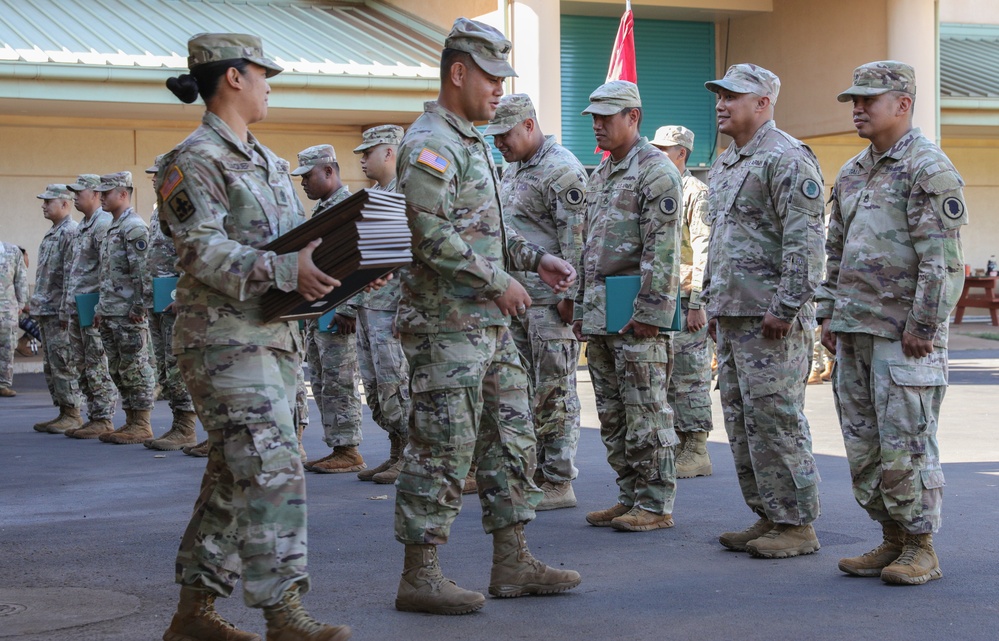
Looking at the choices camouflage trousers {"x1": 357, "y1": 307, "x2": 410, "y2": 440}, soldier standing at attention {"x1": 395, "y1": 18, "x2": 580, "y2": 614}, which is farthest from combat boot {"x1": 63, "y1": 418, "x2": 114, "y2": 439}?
soldier standing at attention {"x1": 395, "y1": 18, "x2": 580, "y2": 614}

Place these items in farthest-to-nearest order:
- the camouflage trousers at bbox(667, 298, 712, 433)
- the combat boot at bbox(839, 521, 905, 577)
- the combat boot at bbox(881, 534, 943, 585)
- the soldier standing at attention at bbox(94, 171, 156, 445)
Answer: the soldier standing at attention at bbox(94, 171, 156, 445) < the camouflage trousers at bbox(667, 298, 712, 433) < the combat boot at bbox(839, 521, 905, 577) < the combat boot at bbox(881, 534, 943, 585)

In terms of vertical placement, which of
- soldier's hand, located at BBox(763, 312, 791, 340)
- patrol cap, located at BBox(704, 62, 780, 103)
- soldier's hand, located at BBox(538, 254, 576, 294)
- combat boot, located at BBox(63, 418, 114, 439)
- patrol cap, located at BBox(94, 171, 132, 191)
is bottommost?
combat boot, located at BBox(63, 418, 114, 439)

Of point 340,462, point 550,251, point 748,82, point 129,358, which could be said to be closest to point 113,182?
point 129,358

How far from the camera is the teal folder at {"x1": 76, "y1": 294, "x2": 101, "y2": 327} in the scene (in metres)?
10.9

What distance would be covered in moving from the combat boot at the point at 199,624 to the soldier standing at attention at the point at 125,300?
20.6ft

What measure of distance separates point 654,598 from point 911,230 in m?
1.93

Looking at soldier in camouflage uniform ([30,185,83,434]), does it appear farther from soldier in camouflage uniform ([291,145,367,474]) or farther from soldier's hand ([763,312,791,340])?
soldier's hand ([763,312,791,340])

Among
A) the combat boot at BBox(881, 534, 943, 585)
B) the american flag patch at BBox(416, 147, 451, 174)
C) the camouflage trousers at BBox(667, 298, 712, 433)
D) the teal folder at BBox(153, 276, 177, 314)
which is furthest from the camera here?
the teal folder at BBox(153, 276, 177, 314)

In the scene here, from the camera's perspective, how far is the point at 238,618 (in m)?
4.84

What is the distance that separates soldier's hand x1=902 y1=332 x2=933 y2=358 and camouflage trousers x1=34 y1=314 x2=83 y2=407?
29.0 feet

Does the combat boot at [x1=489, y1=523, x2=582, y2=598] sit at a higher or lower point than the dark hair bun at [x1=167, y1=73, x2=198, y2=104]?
lower

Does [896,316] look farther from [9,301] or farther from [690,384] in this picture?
[9,301]

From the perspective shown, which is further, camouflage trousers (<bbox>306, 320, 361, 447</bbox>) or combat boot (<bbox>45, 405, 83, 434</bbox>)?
combat boot (<bbox>45, 405, 83, 434</bbox>)

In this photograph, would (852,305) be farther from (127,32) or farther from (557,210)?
(127,32)
